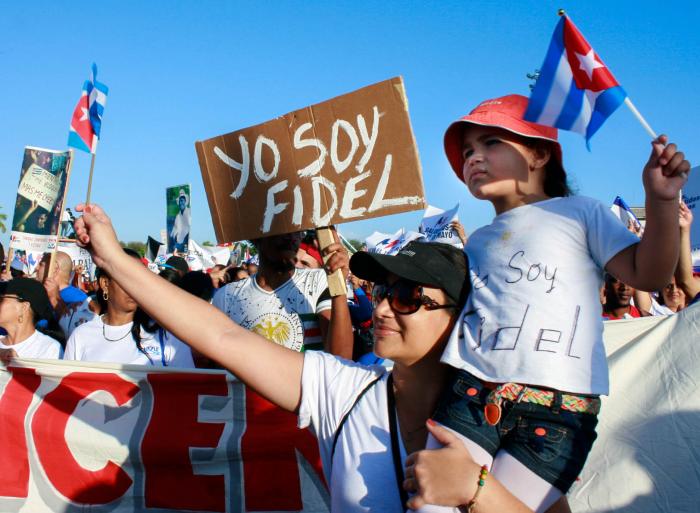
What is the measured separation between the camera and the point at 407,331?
194cm

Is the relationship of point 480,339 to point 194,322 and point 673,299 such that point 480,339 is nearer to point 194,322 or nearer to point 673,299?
point 194,322

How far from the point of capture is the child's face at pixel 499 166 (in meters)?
2.15

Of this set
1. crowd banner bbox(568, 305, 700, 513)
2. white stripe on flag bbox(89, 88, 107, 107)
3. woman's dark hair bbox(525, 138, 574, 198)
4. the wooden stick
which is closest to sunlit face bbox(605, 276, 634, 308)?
crowd banner bbox(568, 305, 700, 513)

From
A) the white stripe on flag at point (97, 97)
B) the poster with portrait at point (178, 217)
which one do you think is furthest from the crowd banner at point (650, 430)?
the poster with portrait at point (178, 217)

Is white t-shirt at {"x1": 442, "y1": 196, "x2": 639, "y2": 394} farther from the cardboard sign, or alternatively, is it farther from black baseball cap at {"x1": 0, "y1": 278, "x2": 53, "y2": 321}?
black baseball cap at {"x1": 0, "y1": 278, "x2": 53, "y2": 321}

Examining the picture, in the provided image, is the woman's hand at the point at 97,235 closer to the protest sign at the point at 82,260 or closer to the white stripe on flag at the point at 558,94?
the white stripe on flag at the point at 558,94

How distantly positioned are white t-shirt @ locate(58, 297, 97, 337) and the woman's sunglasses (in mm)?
4134

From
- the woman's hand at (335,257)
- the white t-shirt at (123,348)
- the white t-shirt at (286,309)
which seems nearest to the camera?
the woman's hand at (335,257)

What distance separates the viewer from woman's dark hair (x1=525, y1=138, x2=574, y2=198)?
2.24m

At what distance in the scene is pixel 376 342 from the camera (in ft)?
6.43

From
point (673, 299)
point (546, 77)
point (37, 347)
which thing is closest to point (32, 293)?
point (37, 347)

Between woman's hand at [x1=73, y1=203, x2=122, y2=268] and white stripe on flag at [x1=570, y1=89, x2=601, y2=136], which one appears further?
white stripe on flag at [x1=570, y1=89, x2=601, y2=136]

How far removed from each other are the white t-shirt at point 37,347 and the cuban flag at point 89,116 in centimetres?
142

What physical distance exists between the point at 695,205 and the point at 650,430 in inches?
189
